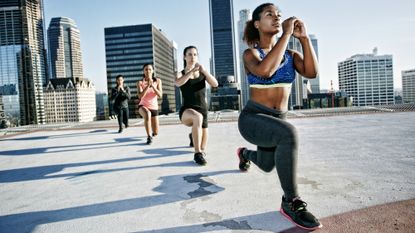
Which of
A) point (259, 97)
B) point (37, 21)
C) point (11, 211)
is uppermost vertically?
point (37, 21)

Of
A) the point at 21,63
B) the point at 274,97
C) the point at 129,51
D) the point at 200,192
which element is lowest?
the point at 200,192

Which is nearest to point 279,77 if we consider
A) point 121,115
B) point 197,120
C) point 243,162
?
point 243,162

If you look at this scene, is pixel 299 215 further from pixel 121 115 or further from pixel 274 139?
pixel 121 115

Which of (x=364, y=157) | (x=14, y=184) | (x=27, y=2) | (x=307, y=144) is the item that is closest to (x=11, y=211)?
(x=14, y=184)

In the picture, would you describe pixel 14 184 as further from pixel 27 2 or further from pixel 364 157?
pixel 27 2

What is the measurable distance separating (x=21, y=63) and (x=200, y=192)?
7899 inches

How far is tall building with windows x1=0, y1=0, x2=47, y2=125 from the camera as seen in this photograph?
15800 centimetres

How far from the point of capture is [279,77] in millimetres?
2553

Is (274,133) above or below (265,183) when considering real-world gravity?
above

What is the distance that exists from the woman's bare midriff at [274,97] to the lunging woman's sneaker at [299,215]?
Result: 807 mm

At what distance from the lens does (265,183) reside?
9.75 ft

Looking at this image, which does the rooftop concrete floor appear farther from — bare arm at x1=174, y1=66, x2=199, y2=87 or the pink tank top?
the pink tank top

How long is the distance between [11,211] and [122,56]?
161 m

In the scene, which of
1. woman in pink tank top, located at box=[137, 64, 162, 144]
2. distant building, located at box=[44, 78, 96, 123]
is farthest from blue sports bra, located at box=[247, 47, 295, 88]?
distant building, located at box=[44, 78, 96, 123]
